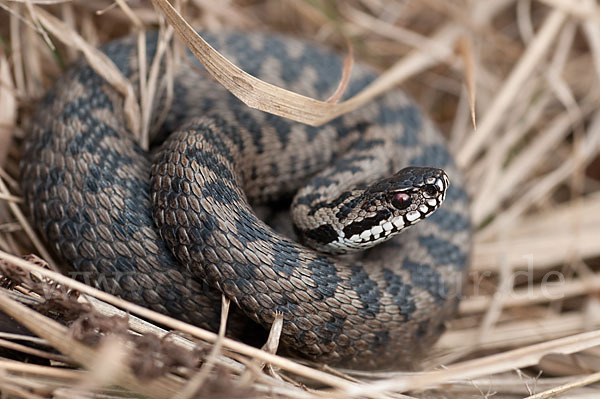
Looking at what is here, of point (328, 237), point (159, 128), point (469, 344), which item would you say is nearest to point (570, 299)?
point (469, 344)

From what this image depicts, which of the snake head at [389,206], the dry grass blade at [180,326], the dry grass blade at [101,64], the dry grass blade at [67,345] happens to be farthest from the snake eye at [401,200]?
the dry grass blade at [101,64]

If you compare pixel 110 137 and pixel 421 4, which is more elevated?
pixel 421 4

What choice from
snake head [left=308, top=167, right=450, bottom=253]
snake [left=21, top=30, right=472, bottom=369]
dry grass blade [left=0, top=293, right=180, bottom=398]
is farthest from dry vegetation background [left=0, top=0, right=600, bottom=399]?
snake head [left=308, top=167, right=450, bottom=253]

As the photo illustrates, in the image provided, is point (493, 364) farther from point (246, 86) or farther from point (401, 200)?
point (246, 86)

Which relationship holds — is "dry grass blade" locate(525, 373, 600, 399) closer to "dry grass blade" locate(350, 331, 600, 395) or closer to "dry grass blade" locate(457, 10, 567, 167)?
"dry grass blade" locate(350, 331, 600, 395)

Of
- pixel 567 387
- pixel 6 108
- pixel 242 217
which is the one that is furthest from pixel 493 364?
pixel 6 108

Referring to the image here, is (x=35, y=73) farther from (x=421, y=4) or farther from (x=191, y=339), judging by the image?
(x=421, y=4)
